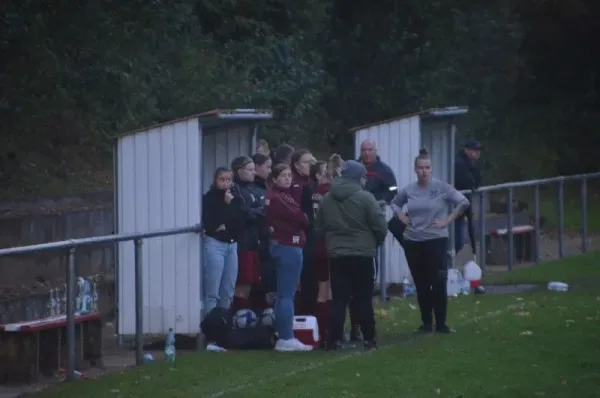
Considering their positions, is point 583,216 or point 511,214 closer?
point 511,214

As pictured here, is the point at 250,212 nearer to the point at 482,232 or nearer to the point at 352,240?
the point at 352,240

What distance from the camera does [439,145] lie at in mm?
19547

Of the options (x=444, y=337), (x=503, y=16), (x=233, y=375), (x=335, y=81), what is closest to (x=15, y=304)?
(x=233, y=375)

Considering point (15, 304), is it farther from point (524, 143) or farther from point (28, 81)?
point (524, 143)

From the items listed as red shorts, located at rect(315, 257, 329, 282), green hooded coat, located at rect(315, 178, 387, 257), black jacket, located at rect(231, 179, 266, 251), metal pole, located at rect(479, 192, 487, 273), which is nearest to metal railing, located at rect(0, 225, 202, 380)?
black jacket, located at rect(231, 179, 266, 251)

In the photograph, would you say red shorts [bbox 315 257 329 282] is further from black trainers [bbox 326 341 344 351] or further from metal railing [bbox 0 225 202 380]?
metal railing [bbox 0 225 202 380]

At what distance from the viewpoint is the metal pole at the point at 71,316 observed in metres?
11.3

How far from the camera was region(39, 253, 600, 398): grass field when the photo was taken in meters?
10.6

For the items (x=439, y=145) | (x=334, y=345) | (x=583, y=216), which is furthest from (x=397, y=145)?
(x=334, y=345)

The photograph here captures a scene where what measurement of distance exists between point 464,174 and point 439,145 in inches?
24.5

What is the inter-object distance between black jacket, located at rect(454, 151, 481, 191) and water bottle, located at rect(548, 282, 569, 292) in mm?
2227

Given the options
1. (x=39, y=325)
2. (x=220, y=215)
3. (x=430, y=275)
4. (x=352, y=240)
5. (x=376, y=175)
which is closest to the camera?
(x=39, y=325)

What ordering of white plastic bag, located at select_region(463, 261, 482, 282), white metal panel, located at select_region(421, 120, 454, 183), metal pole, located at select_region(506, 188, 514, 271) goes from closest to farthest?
1. white plastic bag, located at select_region(463, 261, 482, 282)
2. white metal panel, located at select_region(421, 120, 454, 183)
3. metal pole, located at select_region(506, 188, 514, 271)

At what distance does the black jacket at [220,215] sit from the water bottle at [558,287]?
5548 millimetres
